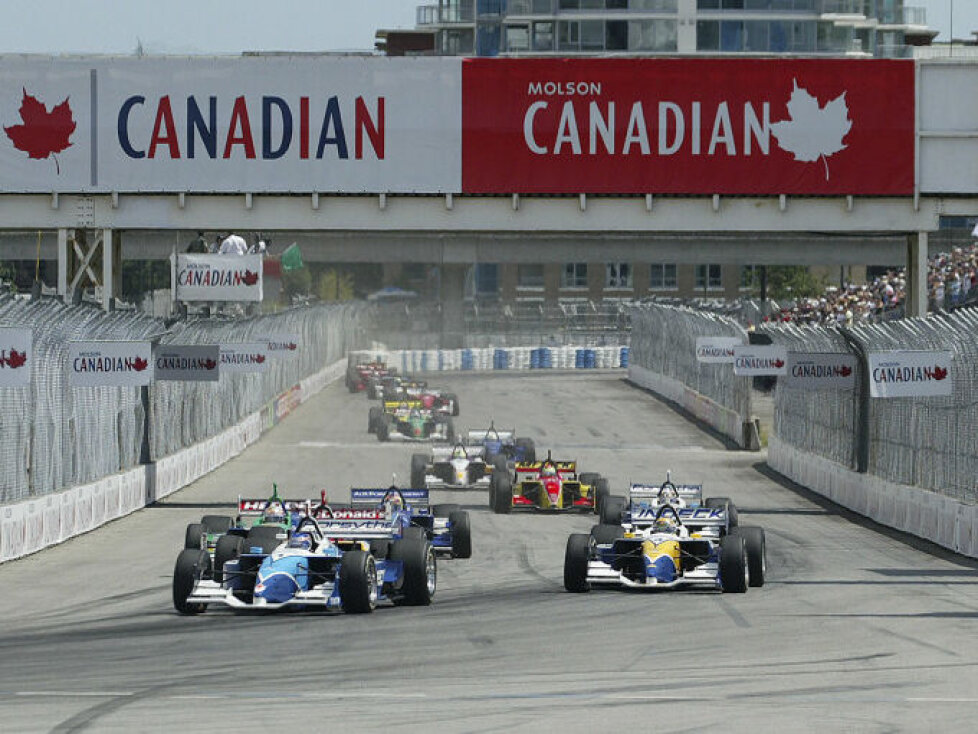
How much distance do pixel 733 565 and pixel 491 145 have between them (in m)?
13.2

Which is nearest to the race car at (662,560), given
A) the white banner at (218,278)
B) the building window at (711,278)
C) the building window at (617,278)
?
the white banner at (218,278)

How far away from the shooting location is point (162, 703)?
1317 cm

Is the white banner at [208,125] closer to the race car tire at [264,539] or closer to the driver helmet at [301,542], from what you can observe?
the race car tire at [264,539]

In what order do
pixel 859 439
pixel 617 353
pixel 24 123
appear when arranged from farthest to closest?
pixel 617 353 → pixel 859 439 → pixel 24 123

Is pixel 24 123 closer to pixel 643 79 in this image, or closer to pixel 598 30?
pixel 643 79

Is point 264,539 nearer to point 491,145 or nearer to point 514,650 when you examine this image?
point 514,650

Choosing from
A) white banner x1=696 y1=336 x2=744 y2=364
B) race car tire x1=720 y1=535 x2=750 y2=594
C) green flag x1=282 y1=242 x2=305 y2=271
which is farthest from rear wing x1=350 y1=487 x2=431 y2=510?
green flag x1=282 y1=242 x2=305 y2=271

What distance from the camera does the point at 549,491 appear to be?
1278 inches

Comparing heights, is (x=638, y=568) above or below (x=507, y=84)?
below

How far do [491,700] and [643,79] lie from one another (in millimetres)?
19891

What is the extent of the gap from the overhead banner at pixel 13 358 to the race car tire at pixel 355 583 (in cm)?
586

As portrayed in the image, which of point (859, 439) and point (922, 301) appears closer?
point (922, 301)

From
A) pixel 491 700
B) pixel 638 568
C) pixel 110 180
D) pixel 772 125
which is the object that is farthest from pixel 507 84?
pixel 491 700

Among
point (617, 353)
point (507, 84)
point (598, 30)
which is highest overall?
point (598, 30)
